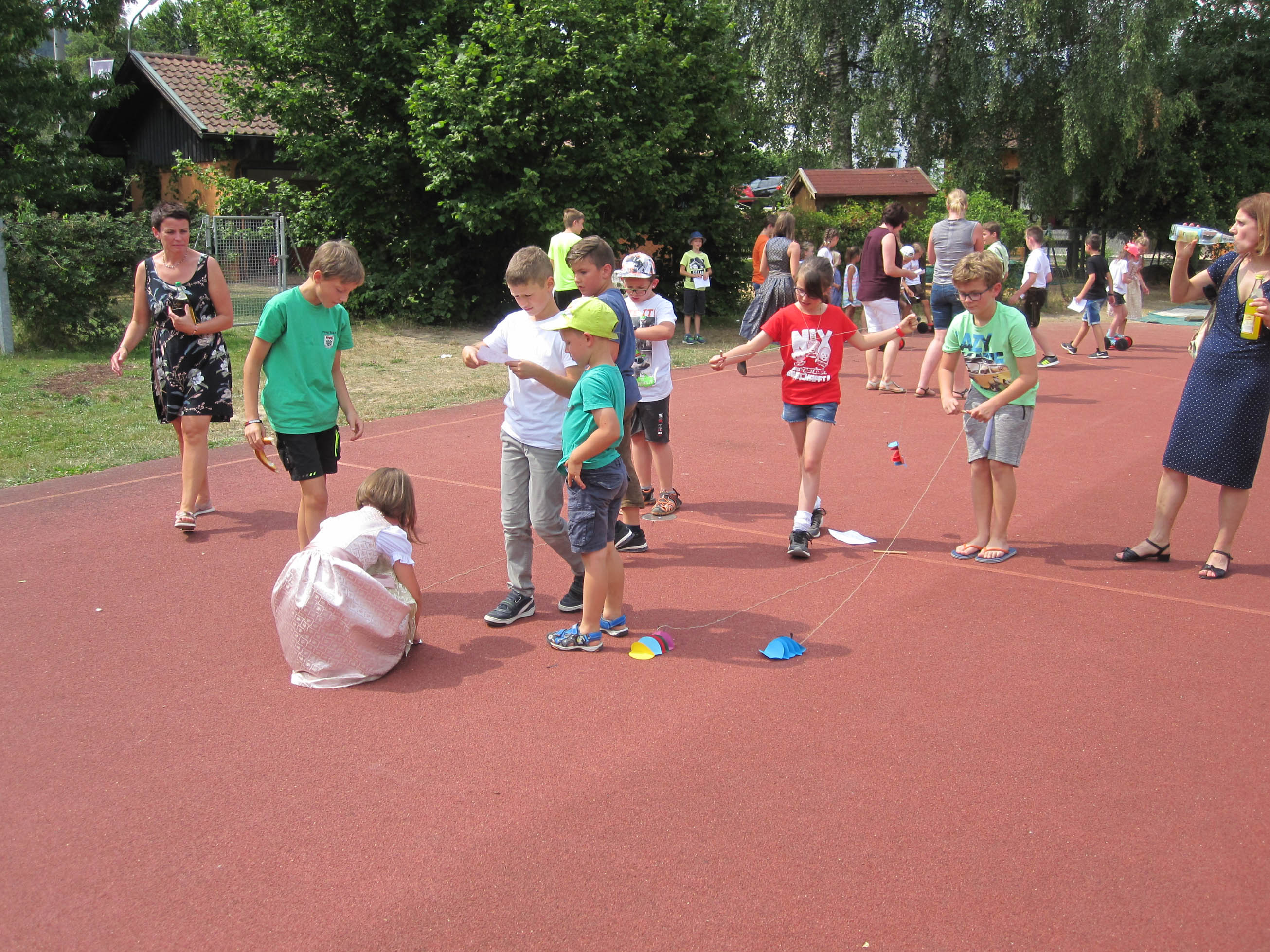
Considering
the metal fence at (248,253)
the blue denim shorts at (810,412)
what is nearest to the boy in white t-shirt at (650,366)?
the blue denim shorts at (810,412)

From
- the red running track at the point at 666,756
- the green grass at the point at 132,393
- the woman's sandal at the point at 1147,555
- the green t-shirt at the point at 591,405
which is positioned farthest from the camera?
the green grass at the point at 132,393

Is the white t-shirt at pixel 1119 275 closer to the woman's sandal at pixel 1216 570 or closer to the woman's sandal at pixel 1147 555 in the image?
the woman's sandal at pixel 1147 555

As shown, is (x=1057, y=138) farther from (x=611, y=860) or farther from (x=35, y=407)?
(x=611, y=860)

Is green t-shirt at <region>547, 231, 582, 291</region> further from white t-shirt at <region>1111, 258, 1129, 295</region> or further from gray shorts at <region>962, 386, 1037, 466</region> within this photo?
white t-shirt at <region>1111, 258, 1129, 295</region>

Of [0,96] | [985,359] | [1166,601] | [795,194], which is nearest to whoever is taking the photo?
[1166,601]

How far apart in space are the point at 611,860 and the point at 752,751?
2.75 ft

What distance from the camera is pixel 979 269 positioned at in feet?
18.7

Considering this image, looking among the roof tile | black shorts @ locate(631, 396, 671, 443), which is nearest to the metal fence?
the roof tile

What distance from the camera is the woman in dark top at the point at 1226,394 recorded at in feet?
18.1

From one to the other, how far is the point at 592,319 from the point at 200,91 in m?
25.1

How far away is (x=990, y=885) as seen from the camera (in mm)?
3082

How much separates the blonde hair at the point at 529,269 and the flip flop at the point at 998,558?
3.00m

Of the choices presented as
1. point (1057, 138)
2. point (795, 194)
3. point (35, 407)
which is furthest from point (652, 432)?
point (1057, 138)

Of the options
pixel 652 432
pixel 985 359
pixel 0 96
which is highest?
pixel 0 96
